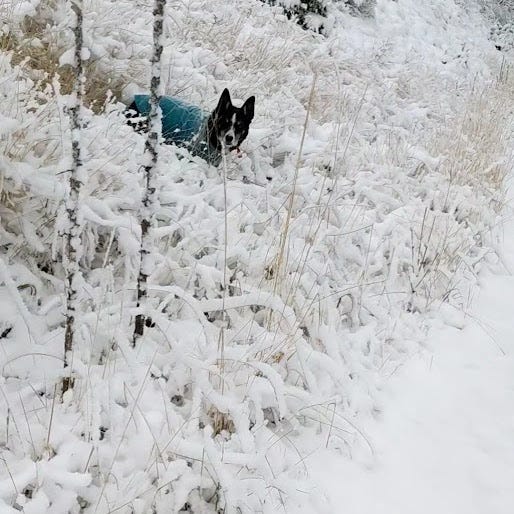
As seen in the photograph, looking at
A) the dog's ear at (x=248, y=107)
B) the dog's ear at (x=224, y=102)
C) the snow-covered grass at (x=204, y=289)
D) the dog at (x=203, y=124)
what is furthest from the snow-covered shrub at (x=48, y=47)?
the dog's ear at (x=248, y=107)

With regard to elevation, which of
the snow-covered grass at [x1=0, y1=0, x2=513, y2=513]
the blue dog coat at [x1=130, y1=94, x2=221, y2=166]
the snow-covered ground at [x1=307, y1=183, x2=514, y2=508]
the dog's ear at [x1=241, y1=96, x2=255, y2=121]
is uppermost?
the dog's ear at [x1=241, y1=96, x2=255, y2=121]

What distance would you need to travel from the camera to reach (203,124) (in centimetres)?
282

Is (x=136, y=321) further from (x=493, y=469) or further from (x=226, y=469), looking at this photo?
(x=493, y=469)

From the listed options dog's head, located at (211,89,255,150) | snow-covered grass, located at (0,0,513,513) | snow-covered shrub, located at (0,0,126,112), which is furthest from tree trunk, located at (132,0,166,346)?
dog's head, located at (211,89,255,150)

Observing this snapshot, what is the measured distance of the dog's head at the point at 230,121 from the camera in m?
2.67

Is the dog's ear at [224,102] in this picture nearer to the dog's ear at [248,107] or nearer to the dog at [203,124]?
the dog at [203,124]

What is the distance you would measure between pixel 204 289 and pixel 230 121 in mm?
1080

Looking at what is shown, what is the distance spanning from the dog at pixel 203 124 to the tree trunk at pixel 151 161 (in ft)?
4.12

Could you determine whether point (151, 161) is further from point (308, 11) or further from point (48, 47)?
point (308, 11)

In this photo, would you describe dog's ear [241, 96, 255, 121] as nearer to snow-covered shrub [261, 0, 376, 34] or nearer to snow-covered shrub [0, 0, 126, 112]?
snow-covered shrub [0, 0, 126, 112]

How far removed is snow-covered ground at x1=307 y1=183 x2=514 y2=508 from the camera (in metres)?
1.46

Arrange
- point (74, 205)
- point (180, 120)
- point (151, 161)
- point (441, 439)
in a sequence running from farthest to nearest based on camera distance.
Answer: point (180, 120) → point (441, 439) → point (151, 161) → point (74, 205)

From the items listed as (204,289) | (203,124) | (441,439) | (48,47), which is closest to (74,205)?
(204,289)

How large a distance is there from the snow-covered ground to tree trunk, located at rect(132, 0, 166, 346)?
2.16 feet
